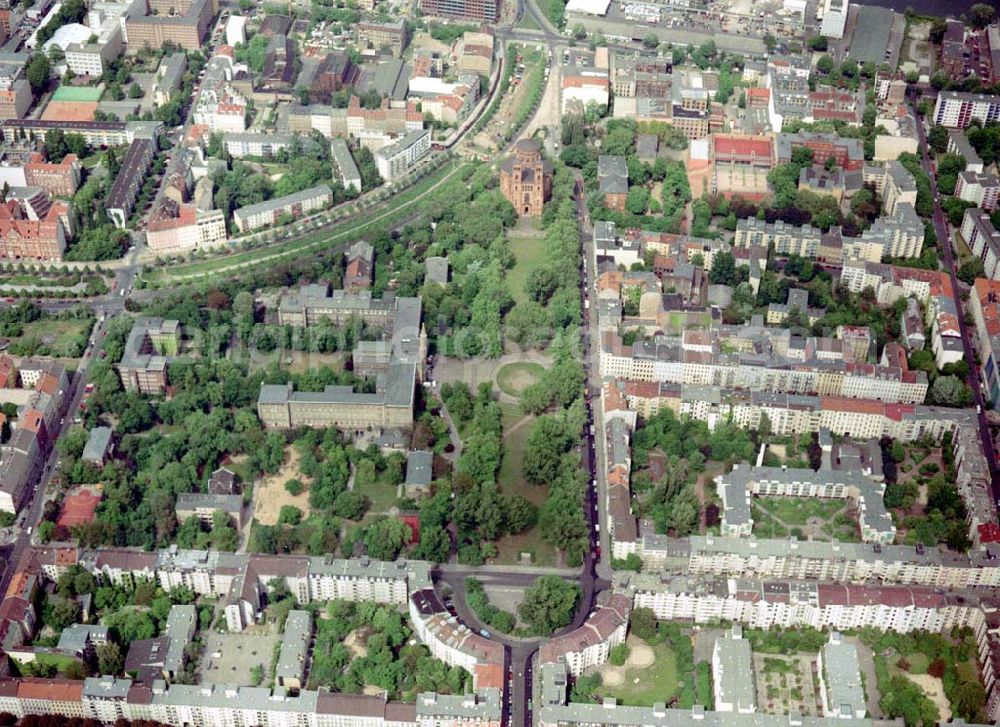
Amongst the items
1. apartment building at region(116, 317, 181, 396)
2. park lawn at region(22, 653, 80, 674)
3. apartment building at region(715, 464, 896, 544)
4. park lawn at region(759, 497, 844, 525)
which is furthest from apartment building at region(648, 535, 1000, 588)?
apartment building at region(116, 317, 181, 396)

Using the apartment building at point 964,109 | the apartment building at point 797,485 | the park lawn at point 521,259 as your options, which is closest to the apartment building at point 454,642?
the apartment building at point 797,485

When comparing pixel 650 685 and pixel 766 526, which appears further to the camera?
pixel 766 526

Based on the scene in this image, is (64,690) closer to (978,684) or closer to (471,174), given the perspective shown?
(978,684)

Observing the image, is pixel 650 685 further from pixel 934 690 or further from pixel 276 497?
pixel 276 497

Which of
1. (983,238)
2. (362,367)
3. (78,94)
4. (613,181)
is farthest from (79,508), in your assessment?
(983,238)

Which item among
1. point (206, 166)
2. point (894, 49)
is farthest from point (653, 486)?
point (894, 49)

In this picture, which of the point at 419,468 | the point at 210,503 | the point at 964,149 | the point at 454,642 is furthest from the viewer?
the point at 964,149

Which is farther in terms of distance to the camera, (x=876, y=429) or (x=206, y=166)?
(x=206, y=166)
